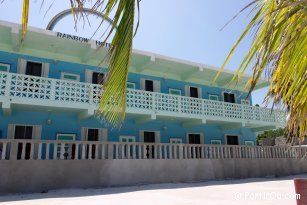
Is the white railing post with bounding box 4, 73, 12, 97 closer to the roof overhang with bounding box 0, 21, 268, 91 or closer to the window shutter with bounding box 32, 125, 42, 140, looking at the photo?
the roof overhang with bounding box 0, 21, 268, 91

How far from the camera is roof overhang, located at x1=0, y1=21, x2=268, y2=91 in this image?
1287 centimetres

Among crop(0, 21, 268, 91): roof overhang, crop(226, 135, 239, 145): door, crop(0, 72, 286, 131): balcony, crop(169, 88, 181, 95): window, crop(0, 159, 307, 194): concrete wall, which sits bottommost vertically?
crop(0, 159, 307, 194): concrete wall

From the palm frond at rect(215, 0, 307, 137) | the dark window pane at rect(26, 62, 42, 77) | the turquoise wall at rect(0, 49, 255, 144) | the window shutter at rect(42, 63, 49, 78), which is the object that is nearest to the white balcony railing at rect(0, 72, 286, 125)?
the dark window pane at rect(26, 62, 42, 77)

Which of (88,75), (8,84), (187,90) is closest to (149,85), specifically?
(187,90)

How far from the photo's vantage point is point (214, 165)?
43.6 feet

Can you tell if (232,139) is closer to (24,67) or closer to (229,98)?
(229,98)

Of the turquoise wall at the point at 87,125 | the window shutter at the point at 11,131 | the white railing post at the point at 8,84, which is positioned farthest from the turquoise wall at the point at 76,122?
the white railing post at the point at 8,84

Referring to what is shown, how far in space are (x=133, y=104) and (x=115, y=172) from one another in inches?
169

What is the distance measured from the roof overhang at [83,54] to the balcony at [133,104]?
1658 millimetres

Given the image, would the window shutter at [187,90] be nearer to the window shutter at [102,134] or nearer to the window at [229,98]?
the window at [229,98]

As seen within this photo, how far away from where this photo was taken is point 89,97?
1303 centimetres

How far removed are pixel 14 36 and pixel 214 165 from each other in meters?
10.8

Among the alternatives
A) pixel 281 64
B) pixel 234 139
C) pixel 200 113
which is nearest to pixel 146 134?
pixel 200 113

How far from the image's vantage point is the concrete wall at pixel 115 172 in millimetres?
8946
